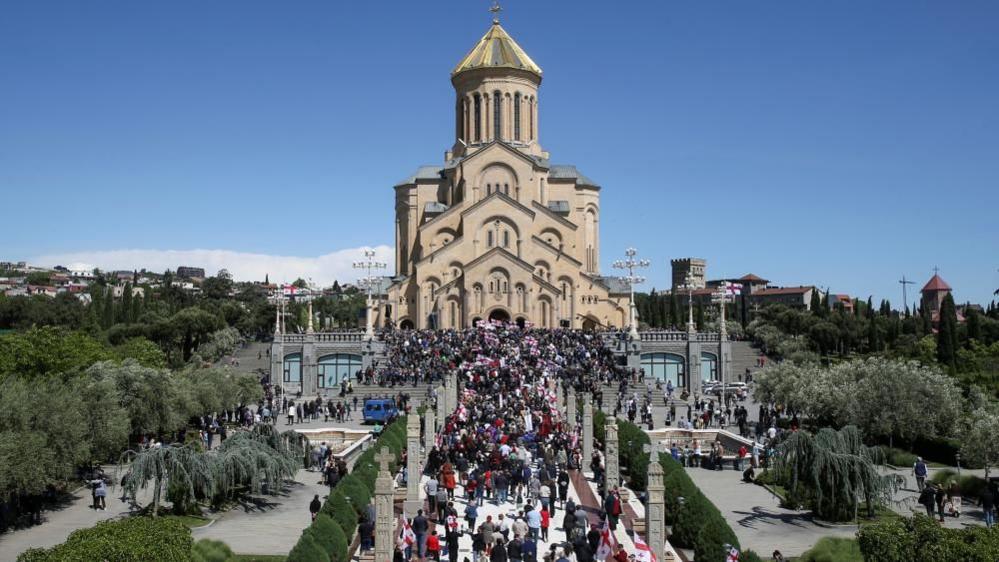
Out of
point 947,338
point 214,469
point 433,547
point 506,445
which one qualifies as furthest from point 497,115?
point 433,547

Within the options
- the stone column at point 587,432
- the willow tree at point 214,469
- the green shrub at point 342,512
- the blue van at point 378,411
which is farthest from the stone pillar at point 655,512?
Result: the blue van at point 378,411

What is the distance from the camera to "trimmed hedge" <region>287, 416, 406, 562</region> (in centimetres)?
1661

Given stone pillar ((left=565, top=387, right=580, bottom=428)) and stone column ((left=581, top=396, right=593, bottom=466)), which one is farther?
stone pillar ((left=565, top=387, right=580, bottom=428))

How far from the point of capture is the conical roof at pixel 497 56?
70750 mm

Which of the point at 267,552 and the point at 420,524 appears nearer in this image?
the point at 420,524

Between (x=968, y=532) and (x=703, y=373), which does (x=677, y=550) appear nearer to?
(x=968, y=532)

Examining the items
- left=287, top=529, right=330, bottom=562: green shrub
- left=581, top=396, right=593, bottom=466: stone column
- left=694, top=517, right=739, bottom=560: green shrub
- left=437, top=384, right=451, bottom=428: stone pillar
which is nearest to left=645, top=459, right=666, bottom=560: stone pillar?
left=694, top=517, right=739, bottom=560: green shrub

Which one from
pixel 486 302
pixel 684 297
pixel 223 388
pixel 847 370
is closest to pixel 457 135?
pixel 486 302

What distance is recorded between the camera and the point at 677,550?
20.1m

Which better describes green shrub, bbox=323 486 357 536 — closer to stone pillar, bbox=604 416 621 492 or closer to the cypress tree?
stone pillar, bbox=604 416 621 492

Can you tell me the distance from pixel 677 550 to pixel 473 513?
424 centimetres

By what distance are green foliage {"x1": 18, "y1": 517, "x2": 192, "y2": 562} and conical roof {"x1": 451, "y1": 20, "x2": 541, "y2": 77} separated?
57.4 meters

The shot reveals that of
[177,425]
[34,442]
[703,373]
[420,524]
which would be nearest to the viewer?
[420,524]

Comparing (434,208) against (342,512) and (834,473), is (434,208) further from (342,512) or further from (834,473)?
(342,512)
